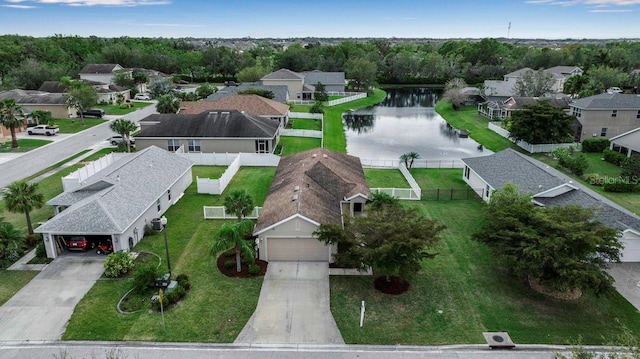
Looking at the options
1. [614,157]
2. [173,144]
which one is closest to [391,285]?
[173,144]

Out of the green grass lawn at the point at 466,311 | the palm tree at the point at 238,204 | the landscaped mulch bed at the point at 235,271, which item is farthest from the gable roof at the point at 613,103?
the landscaped mulch bed at the point at 235,271

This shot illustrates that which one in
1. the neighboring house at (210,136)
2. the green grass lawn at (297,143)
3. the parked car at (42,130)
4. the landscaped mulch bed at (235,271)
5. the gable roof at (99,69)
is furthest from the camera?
the gable roof at (99,69)

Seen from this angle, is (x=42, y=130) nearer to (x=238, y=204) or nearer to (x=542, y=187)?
(x=238, y=204)

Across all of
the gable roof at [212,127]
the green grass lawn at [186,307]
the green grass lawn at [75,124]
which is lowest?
the green grass lawn at [186,307]

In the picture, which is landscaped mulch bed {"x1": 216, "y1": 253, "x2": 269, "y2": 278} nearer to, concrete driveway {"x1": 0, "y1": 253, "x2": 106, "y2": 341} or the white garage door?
the white garage door

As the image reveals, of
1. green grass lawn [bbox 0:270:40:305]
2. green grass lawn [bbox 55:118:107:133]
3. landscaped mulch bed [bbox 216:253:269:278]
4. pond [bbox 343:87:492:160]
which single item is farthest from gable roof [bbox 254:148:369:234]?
green grass lawn [bbox 55:118:107:133]

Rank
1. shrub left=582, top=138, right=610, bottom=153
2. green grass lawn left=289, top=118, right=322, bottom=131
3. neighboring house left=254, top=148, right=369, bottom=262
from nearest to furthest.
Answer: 1. neighboring house left=254, top=148, right=369, bottom=262
2. shrub left=582, top=138, right=610, bottom=153
3. green grass lawn left=289, top=118, right=322, bottom=131

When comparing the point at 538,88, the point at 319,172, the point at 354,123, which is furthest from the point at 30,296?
the point at 538,88

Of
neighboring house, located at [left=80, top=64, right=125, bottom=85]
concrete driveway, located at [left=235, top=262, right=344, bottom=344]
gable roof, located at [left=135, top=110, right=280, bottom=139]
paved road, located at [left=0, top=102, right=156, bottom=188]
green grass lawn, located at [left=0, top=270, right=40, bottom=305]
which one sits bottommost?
concrete driveway, located at [left=235, top=262, right=344, bottom=344]

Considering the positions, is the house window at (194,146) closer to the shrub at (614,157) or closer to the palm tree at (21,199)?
the palm tree at (21,199)
